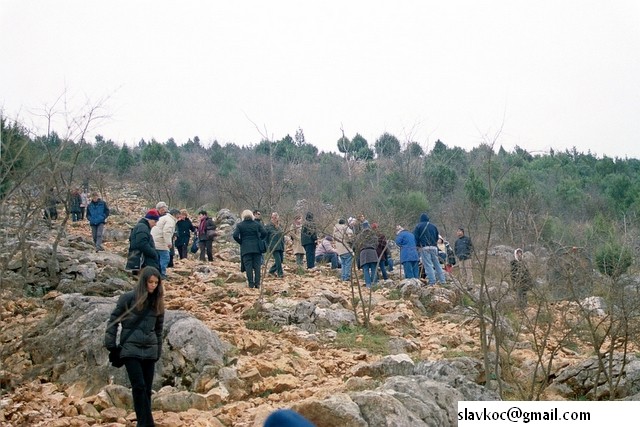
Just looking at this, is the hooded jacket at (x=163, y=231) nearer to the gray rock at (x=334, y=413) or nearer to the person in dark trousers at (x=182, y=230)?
the person in dark trousers at (x=182, y=230)

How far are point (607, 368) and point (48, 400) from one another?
6.54m

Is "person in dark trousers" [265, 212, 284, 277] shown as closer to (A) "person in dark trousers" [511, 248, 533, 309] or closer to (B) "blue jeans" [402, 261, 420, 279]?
(B) "blue jeans" [402, 261, 420, 279]

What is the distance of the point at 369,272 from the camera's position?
1541 centimetres

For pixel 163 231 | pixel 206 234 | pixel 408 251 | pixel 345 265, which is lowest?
pixel 345 265

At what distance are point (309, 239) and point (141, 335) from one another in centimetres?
1094

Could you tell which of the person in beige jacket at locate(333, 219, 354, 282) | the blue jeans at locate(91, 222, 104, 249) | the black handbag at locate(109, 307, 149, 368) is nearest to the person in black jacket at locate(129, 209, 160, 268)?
the person in beige jacket at locate(333, 219, 354, 282)

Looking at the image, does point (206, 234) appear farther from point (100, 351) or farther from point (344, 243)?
point (100, 351)

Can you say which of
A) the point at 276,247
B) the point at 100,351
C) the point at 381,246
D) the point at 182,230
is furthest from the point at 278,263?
the point at 100,351

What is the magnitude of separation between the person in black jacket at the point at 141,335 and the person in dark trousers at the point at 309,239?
372 inches

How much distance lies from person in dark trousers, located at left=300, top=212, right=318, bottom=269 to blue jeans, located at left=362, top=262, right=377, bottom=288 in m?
1.68

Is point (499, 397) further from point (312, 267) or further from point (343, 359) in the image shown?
point (312, 267)

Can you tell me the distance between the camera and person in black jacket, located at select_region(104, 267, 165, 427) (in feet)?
22.1

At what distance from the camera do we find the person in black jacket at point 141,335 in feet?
22.1

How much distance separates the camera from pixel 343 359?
10320 millimetres
